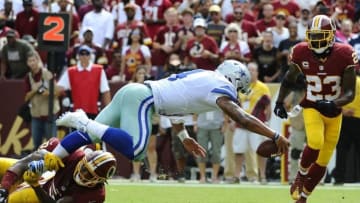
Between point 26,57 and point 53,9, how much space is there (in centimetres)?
199

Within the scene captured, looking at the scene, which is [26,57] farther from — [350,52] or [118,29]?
[350,52]

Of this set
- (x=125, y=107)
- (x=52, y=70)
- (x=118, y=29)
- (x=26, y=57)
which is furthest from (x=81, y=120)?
(x=118, y=29)

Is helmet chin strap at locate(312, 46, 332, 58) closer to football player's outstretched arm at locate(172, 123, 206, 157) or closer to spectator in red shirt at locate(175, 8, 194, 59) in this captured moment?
football player's outstretched arm at locate(172, 123, 206, 157)

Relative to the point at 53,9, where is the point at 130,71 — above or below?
below

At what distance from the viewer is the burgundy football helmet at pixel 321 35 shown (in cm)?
1065

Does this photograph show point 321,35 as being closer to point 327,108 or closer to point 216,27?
point 327,108

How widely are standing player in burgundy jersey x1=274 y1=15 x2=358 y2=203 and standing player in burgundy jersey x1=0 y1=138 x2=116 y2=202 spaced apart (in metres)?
2.62

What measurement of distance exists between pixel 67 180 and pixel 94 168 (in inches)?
17.0

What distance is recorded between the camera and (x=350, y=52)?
10703 millimetres

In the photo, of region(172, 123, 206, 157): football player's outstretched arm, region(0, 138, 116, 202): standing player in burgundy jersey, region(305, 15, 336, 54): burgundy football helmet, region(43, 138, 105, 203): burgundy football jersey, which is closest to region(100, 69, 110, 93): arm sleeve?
region(305, 15, 336, 54): burgundy football helmet

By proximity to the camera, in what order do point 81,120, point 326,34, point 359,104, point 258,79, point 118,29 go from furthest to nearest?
point 118,29
point 258,79
point 359,104
point 326,34
point 81,120

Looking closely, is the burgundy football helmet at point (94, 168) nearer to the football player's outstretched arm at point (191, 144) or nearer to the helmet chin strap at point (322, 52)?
the football player's outstretched arm at point (191, 144)

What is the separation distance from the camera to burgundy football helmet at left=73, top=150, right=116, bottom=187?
827 cm

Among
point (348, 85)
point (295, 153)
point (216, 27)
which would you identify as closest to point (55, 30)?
point (216, 27)
